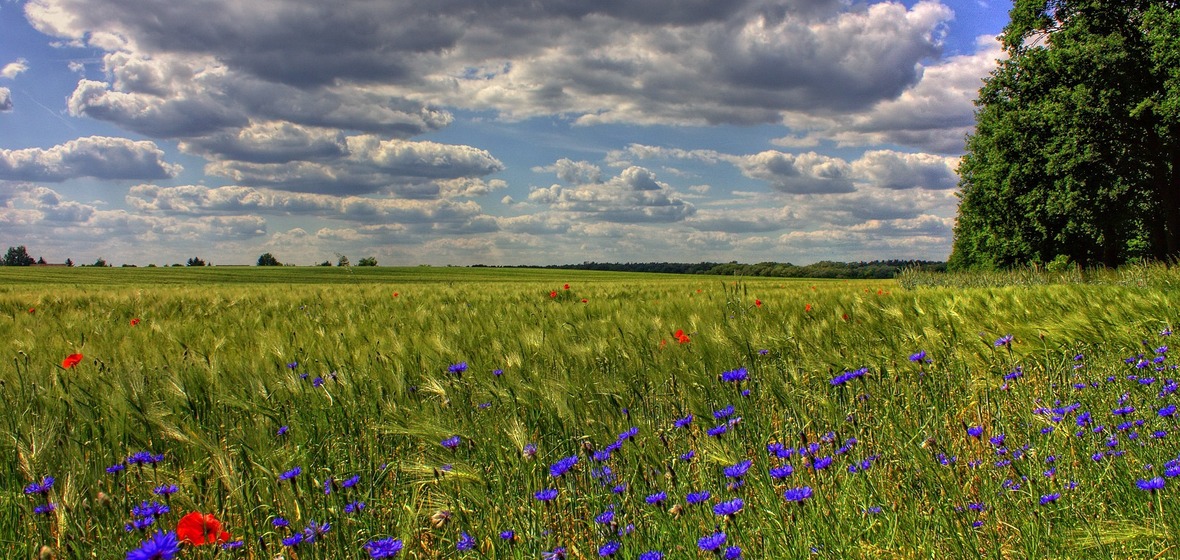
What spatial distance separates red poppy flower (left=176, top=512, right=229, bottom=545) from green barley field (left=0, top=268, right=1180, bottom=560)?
0.7 inches

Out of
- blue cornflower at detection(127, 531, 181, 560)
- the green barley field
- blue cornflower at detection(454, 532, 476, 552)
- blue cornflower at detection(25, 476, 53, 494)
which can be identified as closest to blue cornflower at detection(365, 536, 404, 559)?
the green barley field

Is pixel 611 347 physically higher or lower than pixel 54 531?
higher

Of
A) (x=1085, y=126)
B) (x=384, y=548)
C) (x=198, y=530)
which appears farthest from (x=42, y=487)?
(x=1085, y=126)

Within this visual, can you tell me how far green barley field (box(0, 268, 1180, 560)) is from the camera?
193 cm

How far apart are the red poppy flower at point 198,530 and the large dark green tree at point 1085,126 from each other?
2169 centimetres

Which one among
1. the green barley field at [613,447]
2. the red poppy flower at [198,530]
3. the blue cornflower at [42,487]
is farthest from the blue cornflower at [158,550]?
the blue cornflower at [42,487]

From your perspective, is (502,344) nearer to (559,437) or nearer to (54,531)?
(559,437)

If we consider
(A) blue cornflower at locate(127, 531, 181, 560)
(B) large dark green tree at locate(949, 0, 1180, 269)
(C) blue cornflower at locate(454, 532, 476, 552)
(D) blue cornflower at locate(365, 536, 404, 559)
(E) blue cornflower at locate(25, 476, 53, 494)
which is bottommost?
(C) blue cornflower at locate(454, 532, 476, 552)

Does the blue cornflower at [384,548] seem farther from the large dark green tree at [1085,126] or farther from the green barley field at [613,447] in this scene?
the large dark green tree at [1085,126]

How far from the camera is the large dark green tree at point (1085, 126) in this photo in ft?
59.8

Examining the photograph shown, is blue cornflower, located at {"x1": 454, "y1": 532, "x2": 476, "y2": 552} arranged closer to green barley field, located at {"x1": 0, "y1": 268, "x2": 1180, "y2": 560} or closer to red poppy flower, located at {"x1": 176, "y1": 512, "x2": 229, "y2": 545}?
green barley field, located at {"x1": 0, "y1": 268, "x2": 1180, "y2": 560}

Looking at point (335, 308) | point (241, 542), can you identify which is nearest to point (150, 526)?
point (241, 542)

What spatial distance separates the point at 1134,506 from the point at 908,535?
0.78 metres

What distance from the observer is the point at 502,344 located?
14.6ft
